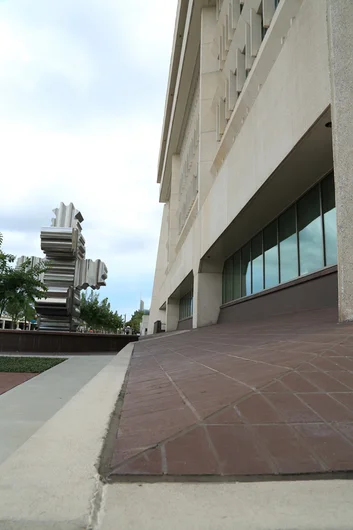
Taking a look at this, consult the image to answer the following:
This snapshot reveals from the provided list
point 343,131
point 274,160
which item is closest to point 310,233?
point 274,160

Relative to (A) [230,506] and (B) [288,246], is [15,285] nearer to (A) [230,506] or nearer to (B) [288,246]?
(B) [288,246]

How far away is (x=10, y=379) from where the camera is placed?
7.32 meters

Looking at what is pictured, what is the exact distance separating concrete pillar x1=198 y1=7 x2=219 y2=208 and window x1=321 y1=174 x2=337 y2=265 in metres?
7.65

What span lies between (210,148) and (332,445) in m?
14.9

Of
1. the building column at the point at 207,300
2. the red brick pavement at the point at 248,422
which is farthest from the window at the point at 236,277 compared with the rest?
the red brick pavement at the point at 248,422

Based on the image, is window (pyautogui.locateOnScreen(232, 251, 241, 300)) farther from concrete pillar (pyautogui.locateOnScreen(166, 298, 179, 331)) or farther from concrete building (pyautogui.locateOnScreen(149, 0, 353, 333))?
concrete pillar (pyautogui.locateOnScreen(166, 298, 179, 331))

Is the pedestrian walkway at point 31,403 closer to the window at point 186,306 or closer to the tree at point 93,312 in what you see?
the window at point 186,306

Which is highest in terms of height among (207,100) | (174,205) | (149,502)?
(174,205)

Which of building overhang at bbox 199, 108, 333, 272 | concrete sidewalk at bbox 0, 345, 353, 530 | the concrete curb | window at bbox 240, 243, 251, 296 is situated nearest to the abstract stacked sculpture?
building overhang at bbox 199, 108, 333, 272

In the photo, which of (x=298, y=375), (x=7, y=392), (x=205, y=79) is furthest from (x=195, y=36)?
(x=298, y=375)

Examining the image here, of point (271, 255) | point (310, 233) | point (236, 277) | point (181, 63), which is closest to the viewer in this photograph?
point (310, 233)

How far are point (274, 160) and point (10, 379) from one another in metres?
6.44

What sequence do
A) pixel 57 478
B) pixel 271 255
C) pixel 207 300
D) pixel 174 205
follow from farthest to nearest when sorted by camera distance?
pixel 174 205 → pixel 207 300 → pixel 271 255 → pixel 57 478

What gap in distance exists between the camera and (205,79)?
677 inches
